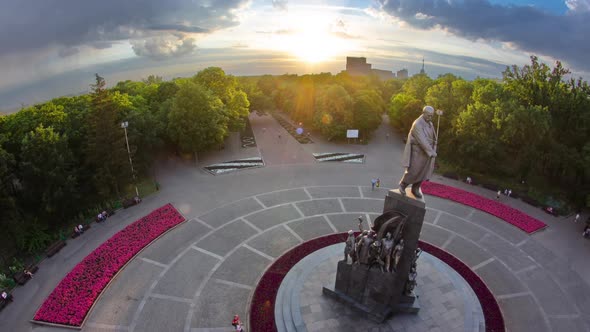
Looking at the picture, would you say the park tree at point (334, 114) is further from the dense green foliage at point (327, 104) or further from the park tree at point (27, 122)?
the park tree at point (27, 122)

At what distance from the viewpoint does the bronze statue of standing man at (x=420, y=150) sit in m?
17.0

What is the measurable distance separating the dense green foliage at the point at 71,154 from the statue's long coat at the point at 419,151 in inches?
1041

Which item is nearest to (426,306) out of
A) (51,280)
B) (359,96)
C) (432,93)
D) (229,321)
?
(229,321)

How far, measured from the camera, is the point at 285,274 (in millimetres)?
23125

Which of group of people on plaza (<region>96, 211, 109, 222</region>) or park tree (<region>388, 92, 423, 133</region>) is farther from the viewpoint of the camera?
park tree (<region>388, 92, 423, 133</region>)

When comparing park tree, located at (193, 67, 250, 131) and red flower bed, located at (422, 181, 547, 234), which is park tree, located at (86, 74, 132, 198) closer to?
park tree, located at (193, 67, 250, 131)

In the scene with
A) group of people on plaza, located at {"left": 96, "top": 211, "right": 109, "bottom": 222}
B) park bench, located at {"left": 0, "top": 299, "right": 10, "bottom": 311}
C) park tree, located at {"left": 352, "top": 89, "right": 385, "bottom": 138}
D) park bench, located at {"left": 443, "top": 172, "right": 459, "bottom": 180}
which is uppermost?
park tree, located at {"left": 352, "top": 89, "right": 385, "bottom": 138}

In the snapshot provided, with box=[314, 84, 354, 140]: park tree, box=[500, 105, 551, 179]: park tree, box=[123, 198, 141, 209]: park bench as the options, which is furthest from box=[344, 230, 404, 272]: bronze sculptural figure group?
box=[314, 84, 354, 140]: park tree

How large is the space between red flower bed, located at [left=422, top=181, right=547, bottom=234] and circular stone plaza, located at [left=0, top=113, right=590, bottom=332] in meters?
0.63

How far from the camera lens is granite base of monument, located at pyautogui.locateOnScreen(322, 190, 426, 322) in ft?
58.5

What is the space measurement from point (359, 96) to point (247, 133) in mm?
19249

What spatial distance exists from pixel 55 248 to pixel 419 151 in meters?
26.2

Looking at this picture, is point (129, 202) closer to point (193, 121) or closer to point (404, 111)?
point (193, 121)

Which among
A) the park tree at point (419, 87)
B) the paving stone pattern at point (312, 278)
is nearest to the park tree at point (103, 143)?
the paving stone pattern at point (312, 278)
